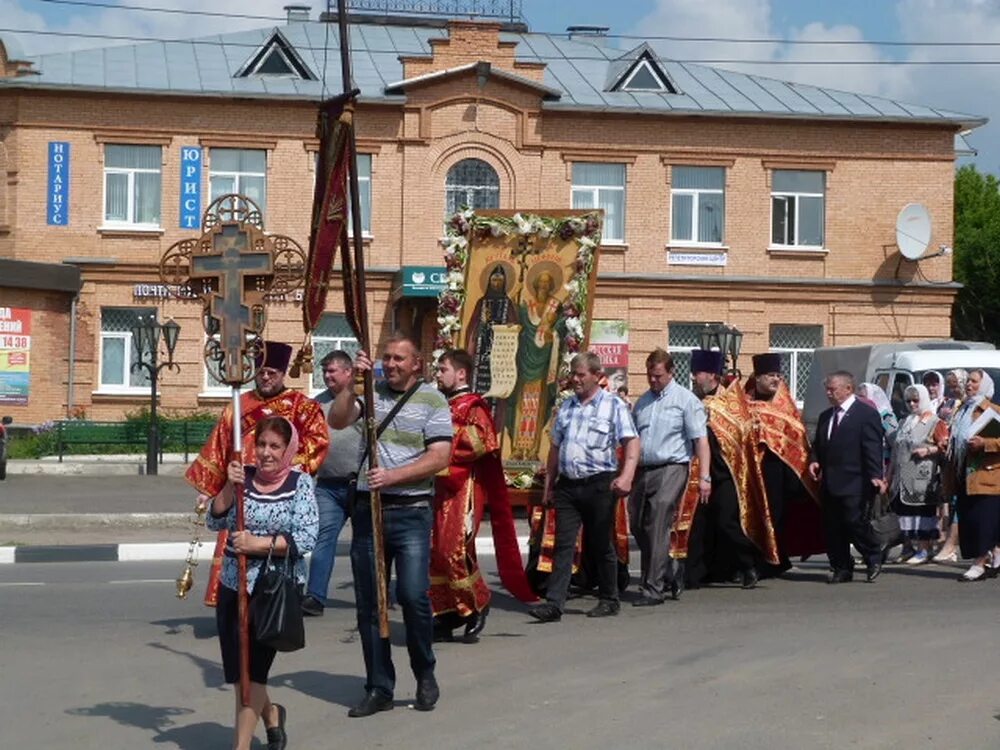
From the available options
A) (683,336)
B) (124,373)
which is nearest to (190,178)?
(124,373)

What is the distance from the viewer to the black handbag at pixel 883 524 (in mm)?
14531

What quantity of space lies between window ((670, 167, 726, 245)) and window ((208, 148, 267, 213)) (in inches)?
353

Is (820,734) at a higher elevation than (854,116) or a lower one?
lower

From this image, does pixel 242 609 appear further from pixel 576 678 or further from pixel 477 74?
pixel 477 74

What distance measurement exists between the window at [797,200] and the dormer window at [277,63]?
1051cm

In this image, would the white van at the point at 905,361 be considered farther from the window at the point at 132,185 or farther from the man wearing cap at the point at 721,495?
the window at the point at 132,185

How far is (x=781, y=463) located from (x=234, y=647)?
748cm

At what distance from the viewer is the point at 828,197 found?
3909cm

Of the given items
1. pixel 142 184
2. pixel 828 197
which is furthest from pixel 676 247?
pixel 142 184

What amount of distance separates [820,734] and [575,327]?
9.55 meters

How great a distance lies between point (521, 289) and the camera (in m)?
17.5

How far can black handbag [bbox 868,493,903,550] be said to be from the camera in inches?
572

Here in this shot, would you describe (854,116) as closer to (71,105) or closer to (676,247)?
(676,247)

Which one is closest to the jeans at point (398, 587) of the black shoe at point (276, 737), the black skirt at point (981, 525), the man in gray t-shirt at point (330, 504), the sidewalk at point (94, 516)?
the black shoe at point (276, 737)
